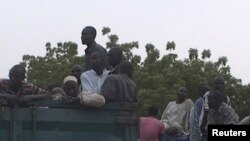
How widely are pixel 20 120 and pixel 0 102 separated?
0.57ft

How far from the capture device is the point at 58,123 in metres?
4.32

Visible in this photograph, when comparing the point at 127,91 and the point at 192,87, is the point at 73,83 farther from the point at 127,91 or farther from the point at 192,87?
the point at 192,87

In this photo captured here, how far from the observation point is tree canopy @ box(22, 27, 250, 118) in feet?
82.2

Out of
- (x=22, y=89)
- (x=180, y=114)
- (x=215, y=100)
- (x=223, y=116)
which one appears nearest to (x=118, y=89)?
(x=22, y=89)

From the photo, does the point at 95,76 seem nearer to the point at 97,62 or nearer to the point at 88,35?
the point at 97,62

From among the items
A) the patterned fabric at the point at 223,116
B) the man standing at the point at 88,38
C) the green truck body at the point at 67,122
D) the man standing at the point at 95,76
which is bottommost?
the patterned fabric at the point at 223,116

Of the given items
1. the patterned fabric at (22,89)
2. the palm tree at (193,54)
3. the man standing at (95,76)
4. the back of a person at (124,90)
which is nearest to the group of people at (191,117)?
the man standing at (95,76)

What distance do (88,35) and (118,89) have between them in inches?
56.7

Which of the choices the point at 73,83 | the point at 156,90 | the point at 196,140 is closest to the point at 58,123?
the point at 73,83

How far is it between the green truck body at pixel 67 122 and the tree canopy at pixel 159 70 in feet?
62.6

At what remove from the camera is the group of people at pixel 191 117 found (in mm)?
6816

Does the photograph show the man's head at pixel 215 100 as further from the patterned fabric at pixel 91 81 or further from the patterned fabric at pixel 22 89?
the patterned fabric at pixel 22 89

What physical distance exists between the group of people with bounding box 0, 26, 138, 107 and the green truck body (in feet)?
0.20

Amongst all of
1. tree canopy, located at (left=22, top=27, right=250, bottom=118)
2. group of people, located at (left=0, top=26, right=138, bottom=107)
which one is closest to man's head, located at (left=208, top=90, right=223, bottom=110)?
group of people, located at (left=0, top=26, right=138, bottom=107)
